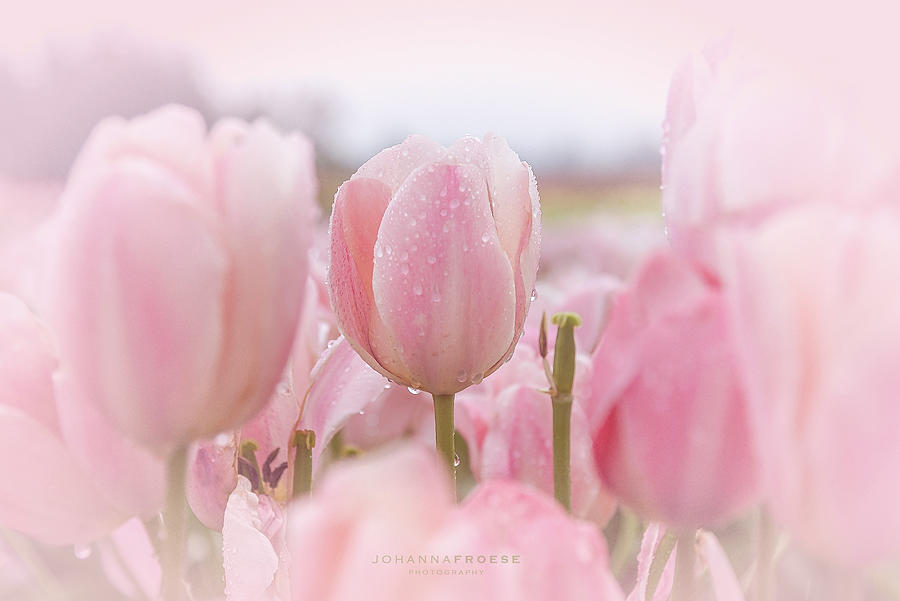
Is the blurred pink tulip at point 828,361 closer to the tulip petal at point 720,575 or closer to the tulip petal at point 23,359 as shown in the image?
the tulip petal at point 720,575

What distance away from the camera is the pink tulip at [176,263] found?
16 cm

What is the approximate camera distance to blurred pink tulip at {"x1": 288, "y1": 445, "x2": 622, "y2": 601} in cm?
14

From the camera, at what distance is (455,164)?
0.20 meters

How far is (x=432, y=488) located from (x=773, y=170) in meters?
0.09

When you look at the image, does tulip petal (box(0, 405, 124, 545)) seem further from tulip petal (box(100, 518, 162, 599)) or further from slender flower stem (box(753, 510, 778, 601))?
slender flower stem (box(753, 510, 778, 601))

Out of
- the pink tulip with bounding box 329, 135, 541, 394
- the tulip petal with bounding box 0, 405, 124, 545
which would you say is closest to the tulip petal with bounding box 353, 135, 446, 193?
the pink tulip with bounding box 329, 135, 541, 394

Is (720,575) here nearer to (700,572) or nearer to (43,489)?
(700,572)

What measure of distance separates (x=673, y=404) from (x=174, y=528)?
116mm

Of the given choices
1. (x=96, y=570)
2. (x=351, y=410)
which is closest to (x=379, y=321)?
(x=351, y=410)

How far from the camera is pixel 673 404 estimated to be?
0.18m

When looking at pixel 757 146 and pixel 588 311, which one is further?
pixel 588 311

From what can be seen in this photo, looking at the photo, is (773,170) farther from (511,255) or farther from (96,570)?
(96,570)

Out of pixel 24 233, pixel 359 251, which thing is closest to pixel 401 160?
pixel 359 251

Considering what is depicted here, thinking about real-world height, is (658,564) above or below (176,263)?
below
